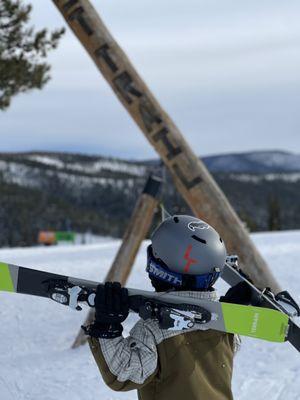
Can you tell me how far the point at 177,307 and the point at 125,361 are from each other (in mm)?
315

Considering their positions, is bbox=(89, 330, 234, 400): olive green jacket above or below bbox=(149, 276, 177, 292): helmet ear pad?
below

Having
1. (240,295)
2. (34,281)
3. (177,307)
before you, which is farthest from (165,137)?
(177,307)

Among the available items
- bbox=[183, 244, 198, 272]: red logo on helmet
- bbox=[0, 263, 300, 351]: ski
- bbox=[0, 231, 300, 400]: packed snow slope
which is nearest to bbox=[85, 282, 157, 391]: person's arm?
bbox=[0, 263, 300, 351]: ski

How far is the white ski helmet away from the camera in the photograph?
7.93 feet

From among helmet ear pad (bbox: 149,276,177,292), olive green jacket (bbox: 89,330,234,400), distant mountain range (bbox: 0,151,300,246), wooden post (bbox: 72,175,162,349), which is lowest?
distant mountain range (bbox: 0,151,300,246)

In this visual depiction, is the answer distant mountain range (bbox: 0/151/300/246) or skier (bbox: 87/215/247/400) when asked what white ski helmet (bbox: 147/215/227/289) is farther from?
distant mountain range (bbox: 0/151/300/246)

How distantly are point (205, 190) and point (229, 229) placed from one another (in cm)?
36

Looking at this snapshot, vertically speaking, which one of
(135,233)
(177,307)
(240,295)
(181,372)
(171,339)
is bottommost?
(135,233)

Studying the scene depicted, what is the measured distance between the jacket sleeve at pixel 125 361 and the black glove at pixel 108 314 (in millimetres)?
42

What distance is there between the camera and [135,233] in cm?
702

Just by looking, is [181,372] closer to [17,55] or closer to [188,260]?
[188,260]

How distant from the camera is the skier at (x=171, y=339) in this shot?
230 cm

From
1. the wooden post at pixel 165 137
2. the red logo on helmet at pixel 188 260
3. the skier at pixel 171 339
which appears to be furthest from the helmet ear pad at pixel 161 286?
the wooden post at pixel 165 137

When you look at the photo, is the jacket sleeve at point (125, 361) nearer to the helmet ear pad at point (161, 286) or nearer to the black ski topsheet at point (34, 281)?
the helmet ear pad at point (161, 286)
